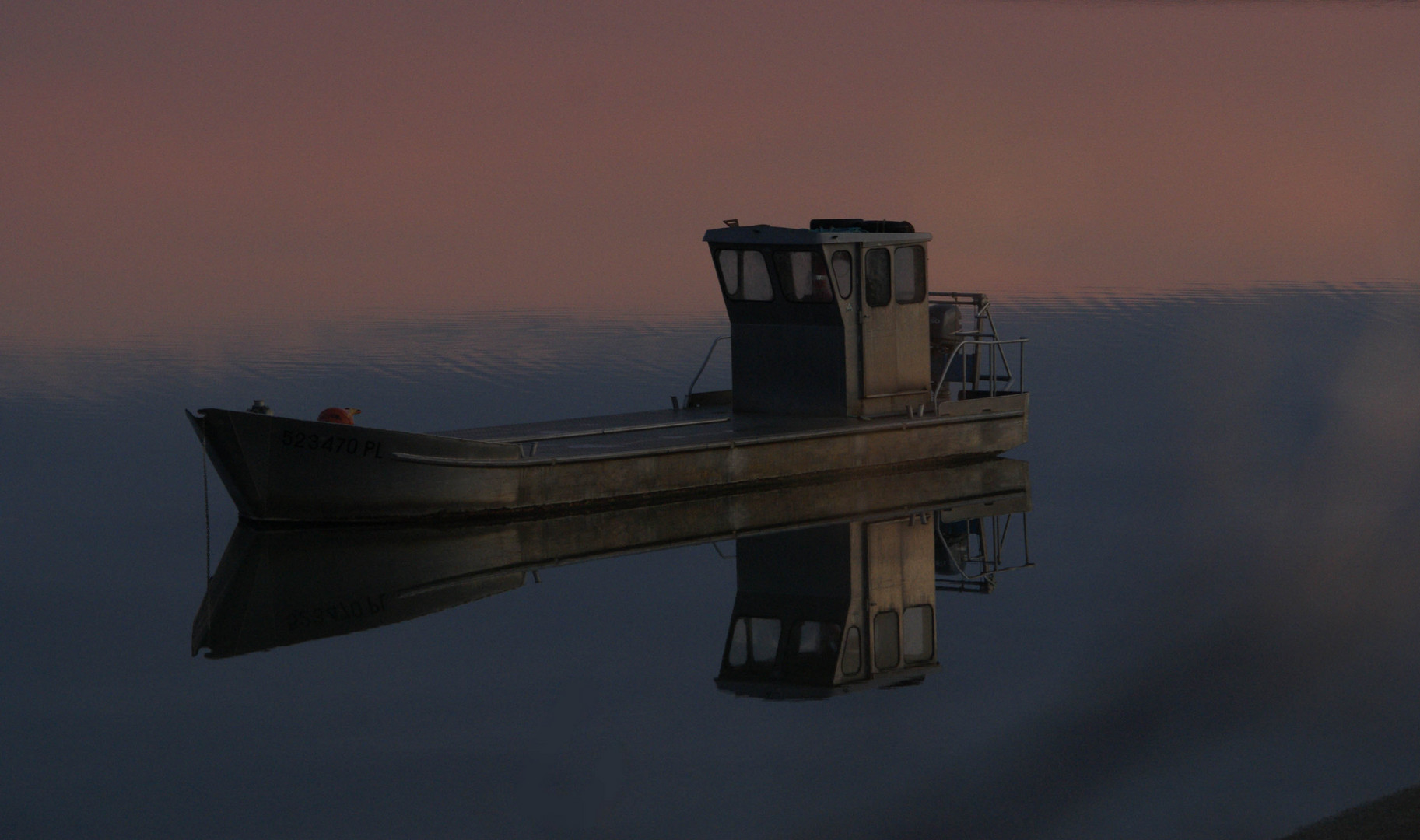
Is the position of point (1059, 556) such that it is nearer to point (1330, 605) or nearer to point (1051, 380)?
point (1330, 605)

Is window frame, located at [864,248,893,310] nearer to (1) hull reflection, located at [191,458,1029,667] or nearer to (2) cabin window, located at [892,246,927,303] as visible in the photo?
(2) cabin window, located at [892,246,927,303]

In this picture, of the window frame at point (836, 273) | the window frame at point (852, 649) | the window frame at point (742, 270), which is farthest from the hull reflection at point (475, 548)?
the window frame at point (742, 270)

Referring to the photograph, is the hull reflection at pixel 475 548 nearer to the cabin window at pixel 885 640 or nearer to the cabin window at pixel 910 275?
the cabin window at pixel 885 640

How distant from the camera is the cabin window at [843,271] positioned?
23.8 metres

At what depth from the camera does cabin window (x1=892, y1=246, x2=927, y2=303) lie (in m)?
24.4

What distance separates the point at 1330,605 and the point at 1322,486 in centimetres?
733

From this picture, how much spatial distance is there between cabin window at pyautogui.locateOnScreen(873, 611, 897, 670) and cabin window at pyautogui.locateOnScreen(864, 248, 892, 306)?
25.6 ft

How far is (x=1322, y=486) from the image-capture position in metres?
24.2

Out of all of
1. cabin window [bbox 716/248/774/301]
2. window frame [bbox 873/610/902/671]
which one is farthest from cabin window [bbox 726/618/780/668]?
cabin window [bbox 716/248/774/301]

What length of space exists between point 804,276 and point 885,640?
8.33 metres

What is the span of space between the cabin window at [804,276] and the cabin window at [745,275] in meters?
0.21

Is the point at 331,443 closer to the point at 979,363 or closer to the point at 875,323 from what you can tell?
the point at 875,323

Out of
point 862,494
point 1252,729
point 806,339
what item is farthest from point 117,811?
point 806,339

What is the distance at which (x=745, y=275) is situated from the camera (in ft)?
80.5
